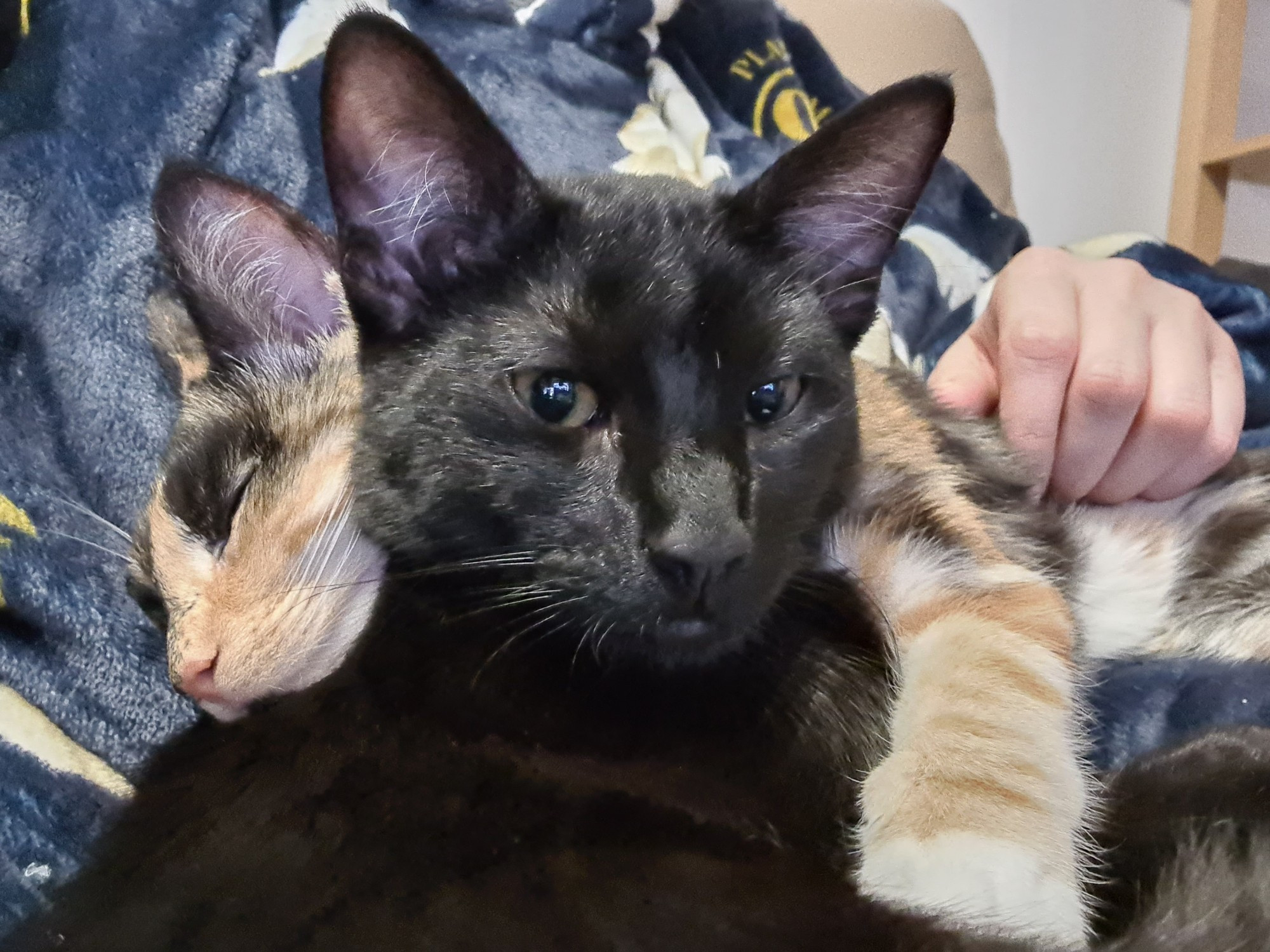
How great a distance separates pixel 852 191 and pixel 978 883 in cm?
58

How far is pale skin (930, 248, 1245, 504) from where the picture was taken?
1116 millimetres

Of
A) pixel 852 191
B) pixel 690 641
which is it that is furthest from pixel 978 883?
pixel 852 191

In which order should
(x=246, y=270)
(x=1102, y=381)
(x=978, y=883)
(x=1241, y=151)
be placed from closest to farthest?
1. (x=978, y=883)
2. (x=246, y=270)
3. (x=1102, y=381)
4. (x=1241, y=151)

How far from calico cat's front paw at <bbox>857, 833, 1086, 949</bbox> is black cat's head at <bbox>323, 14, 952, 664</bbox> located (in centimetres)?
20

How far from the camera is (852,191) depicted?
81 cm

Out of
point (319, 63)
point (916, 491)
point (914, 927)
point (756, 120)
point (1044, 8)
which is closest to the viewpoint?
point (914, 927)

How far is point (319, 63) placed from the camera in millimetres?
1243

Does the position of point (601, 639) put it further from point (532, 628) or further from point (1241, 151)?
point (1241, 151)

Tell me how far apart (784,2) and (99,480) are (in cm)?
199

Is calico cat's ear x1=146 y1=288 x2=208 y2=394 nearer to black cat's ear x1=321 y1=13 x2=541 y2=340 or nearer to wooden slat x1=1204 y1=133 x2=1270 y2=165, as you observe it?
black cat's ear x1=321 y1=13 x2=541 y2=340

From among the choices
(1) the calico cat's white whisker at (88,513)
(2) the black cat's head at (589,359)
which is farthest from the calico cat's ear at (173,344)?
(2) the black cat's head at (589,359)

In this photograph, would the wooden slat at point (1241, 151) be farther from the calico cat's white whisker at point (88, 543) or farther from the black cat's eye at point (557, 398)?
the calico cat's white whisker at point (88, 543)

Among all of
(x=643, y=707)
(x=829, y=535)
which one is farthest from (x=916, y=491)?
(x=643, y=707)

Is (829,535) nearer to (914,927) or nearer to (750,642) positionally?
(750,642)
